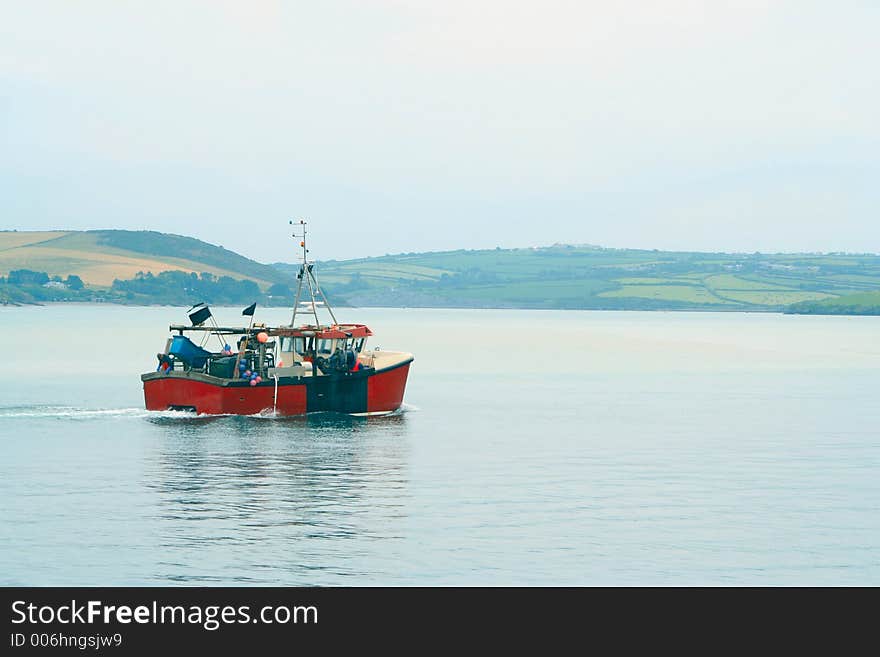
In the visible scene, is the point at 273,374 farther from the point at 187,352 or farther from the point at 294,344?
the point at 187,352

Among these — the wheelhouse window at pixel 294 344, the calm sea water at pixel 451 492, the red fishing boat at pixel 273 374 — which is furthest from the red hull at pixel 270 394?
the wheelhouse window at pixel 294 344

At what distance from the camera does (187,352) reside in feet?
200

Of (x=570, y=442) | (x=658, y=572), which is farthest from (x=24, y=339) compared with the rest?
(x=658, y=572)

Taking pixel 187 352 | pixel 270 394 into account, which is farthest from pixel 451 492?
pixel 187 352

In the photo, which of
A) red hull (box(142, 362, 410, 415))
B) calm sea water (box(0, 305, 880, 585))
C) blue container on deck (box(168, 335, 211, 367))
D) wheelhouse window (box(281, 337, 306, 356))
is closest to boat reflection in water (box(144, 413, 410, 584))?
calm sea water (box(0, 305, 880, 585))

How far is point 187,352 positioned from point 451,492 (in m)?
23.5

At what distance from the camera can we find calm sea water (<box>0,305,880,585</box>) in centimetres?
3011

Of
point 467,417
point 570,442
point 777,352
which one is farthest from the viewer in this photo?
point 777,352

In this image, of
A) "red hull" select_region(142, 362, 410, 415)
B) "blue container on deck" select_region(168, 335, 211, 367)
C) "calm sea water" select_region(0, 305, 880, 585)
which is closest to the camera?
"calm sea water" select_region(0, 305, 880, 585)

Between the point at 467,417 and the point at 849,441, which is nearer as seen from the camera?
the point at 849,441

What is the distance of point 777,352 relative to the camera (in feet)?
506

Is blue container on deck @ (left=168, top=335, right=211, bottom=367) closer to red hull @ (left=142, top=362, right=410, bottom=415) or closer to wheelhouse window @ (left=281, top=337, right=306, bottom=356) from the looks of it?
red hull @ (left=142, top=362, right=410, bottom=415)
